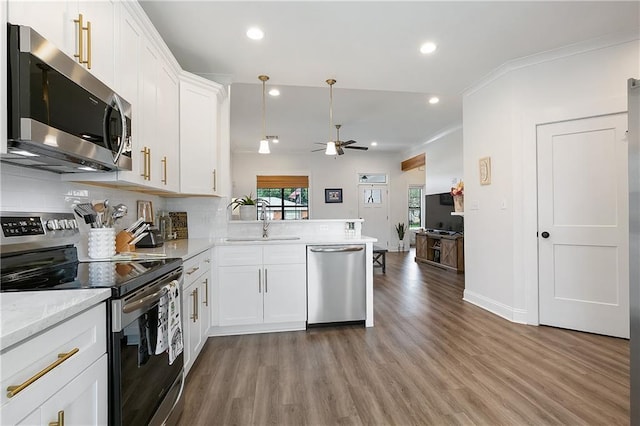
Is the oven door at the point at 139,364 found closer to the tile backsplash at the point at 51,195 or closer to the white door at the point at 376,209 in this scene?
the tile backsplash at the point at 51,195

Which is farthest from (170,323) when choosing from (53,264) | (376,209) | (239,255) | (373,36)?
(376,209)

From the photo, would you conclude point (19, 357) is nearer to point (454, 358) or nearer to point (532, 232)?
point (454, 358)

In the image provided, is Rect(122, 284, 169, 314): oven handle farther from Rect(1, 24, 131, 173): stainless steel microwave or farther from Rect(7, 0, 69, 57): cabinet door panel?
Rect(7, 0, 69, 57): cabinet door panel

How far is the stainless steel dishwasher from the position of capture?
2928mm

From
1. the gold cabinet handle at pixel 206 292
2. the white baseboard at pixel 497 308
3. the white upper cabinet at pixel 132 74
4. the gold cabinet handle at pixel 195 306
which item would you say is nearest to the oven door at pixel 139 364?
the gold cabinet handle at pixel 195 306

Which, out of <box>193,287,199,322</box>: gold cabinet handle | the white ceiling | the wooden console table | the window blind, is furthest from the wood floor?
the window blind

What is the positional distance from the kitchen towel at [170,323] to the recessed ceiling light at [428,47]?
2.80 m

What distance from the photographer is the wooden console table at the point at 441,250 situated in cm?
551

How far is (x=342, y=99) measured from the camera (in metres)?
4.64

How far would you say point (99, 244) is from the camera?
6.01 feet

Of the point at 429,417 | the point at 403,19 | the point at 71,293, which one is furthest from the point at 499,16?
the point at 71,293

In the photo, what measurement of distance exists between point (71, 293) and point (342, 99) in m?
4.30

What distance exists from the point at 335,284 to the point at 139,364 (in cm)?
193

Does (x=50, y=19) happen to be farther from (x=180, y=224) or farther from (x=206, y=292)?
(x=180, y=224)
